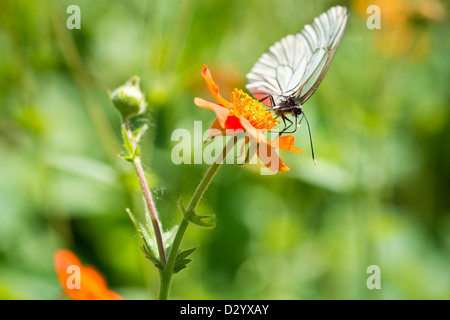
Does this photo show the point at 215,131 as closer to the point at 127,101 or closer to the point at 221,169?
the point at 127,101

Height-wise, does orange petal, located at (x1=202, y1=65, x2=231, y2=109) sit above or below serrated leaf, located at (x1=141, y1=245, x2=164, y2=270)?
above

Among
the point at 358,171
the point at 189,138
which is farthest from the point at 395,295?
the point at 189,138

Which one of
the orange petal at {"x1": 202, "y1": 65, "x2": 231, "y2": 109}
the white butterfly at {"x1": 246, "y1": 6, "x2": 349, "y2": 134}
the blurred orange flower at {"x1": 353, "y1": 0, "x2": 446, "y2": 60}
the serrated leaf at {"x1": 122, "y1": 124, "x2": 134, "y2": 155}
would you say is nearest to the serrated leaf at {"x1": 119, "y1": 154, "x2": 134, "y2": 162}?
the serrated leaf at {"x1": 122, "y1": 124, "x2": 134, "y2": 155}

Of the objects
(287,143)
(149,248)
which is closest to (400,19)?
(287,143)

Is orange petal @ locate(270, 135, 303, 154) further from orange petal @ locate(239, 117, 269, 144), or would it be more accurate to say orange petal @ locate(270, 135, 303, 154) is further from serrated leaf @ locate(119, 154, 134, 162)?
serrated leaf @ locate(119, 154, 134, 162)

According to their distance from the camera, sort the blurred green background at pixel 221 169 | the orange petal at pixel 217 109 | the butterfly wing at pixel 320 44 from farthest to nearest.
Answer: the blurred green background at pixel 221 169 < the butterfly wing at pixel 320 44 < the orange petal at pixel 217 109

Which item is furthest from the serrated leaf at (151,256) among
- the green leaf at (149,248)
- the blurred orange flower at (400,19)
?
the blurred orange flower at (400,19)

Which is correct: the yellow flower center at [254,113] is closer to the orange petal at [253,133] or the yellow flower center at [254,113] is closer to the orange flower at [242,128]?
the orange flower at [242,128]
